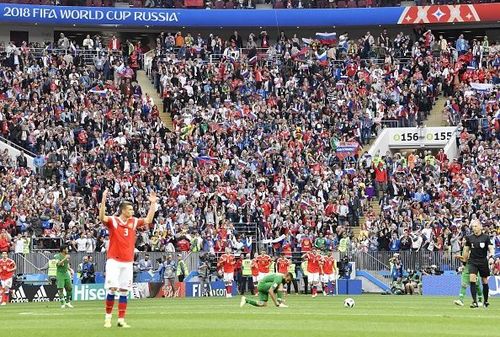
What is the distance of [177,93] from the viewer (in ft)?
204

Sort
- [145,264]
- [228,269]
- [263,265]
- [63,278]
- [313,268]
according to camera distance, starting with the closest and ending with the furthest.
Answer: [63,278]
[228,269]
[263,265]
[313,268]
[145,264]

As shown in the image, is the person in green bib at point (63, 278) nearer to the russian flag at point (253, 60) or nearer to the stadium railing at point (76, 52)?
the stadium railing at point (76, 52)

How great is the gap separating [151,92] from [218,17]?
7.91 metres

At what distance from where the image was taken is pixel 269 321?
2516 centimetres

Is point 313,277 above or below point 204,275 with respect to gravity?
below

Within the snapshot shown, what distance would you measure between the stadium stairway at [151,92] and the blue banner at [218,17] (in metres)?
4.13

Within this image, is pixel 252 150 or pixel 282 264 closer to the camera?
pixel 282 264

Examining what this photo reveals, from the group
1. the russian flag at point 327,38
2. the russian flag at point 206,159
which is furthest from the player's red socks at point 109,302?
the russian flag at point 327,38

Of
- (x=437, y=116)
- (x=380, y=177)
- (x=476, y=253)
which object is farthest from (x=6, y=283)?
(x=437, y=116)

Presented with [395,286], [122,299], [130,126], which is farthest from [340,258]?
[122,299]

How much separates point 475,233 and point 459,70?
3500 cm

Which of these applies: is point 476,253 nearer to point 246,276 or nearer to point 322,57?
point 246,276

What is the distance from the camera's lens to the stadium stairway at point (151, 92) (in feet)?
203

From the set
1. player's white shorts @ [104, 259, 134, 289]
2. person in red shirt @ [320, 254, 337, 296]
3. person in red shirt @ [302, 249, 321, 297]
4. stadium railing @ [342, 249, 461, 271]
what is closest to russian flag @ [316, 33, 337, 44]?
stadium railing @ [342, 249, 461, 271]
